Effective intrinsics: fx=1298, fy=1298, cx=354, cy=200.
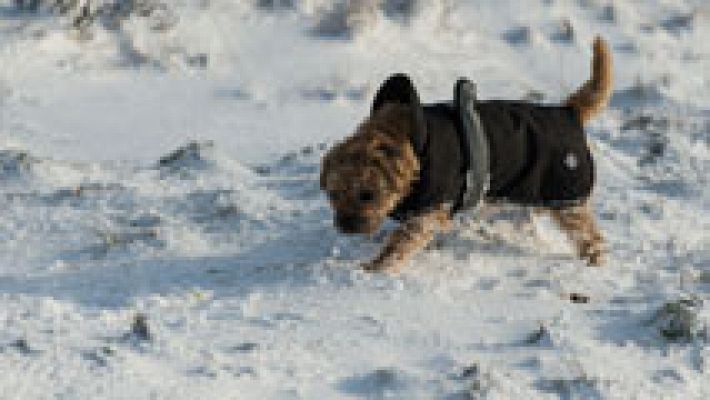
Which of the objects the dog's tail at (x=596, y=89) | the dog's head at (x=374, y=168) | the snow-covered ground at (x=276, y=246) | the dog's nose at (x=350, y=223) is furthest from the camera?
the dog's tail at (x=596, y=89)

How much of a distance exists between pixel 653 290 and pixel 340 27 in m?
6.03

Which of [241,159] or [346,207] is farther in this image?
[241,159]

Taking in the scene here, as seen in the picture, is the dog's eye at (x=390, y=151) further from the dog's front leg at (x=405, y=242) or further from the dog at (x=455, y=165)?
the dog's front leg at (x=405, y=242)

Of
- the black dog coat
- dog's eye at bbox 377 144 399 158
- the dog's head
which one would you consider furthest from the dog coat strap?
dog's eye at bbox 377 144 399 158

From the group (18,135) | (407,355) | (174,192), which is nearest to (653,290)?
(407,355)

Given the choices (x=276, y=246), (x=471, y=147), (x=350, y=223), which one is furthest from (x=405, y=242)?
(x=276, y=246)

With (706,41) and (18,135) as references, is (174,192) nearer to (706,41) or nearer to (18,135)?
(18,135)

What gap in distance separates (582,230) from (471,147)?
0.80 meters

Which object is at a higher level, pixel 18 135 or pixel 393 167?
pixel 393 167

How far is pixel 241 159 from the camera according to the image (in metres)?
8.91

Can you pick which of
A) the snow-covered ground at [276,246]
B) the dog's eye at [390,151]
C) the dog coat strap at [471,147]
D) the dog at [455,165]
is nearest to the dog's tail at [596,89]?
the dog at [455,165]

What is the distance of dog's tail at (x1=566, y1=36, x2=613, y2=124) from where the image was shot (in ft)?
19.6

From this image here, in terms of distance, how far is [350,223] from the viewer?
523 cm

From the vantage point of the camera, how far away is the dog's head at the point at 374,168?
16.8 feet
